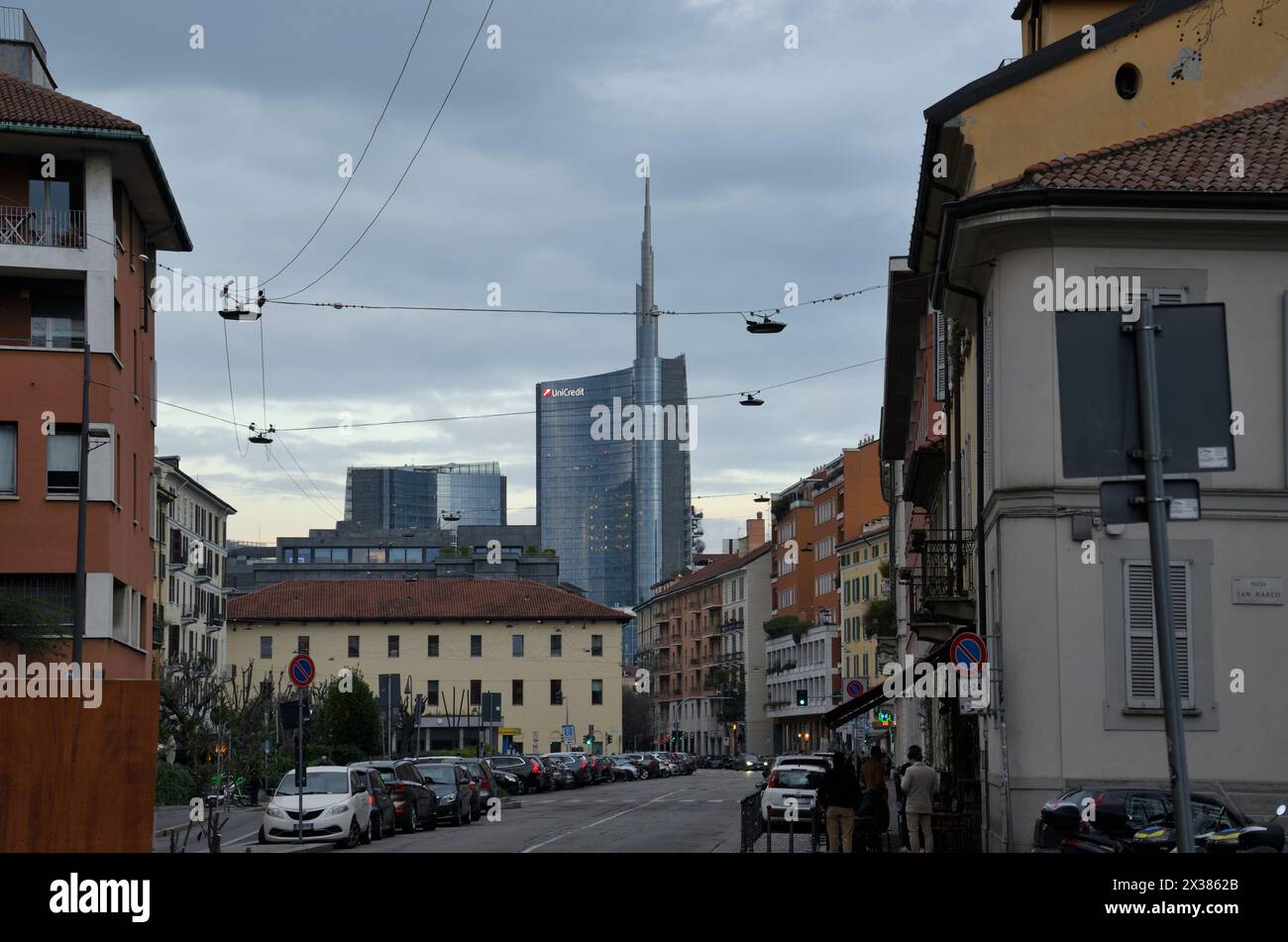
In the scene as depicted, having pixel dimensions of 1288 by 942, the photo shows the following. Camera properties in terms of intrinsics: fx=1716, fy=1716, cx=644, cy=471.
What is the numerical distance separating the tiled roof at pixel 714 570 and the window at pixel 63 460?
118 meters

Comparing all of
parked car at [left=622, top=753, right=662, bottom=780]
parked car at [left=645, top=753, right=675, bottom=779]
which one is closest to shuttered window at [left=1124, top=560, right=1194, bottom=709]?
parked car at [left=622, top=753, right=662, bottom=780]

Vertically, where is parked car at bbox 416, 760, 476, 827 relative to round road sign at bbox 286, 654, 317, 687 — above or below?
below

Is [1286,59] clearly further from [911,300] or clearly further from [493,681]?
[493,681]

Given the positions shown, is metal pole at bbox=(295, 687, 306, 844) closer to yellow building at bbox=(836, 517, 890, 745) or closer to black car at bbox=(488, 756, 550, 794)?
black car at bbox=(488, 756, 550, 794)

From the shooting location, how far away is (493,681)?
377 feet

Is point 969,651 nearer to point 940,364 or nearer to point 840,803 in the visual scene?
point 840,803

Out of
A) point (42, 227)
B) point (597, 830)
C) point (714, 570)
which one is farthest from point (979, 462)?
point (714, 570)

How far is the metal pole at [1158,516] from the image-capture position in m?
7.52

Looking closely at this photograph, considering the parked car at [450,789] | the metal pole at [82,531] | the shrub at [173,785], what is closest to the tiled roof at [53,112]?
the metal pole at [82,531]

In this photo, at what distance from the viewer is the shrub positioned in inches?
2162

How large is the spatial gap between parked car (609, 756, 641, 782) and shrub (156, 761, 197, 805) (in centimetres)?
3329

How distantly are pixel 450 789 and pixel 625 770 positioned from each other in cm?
4684

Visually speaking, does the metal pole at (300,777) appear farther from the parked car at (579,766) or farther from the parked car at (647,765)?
the parked car at (647,765)
